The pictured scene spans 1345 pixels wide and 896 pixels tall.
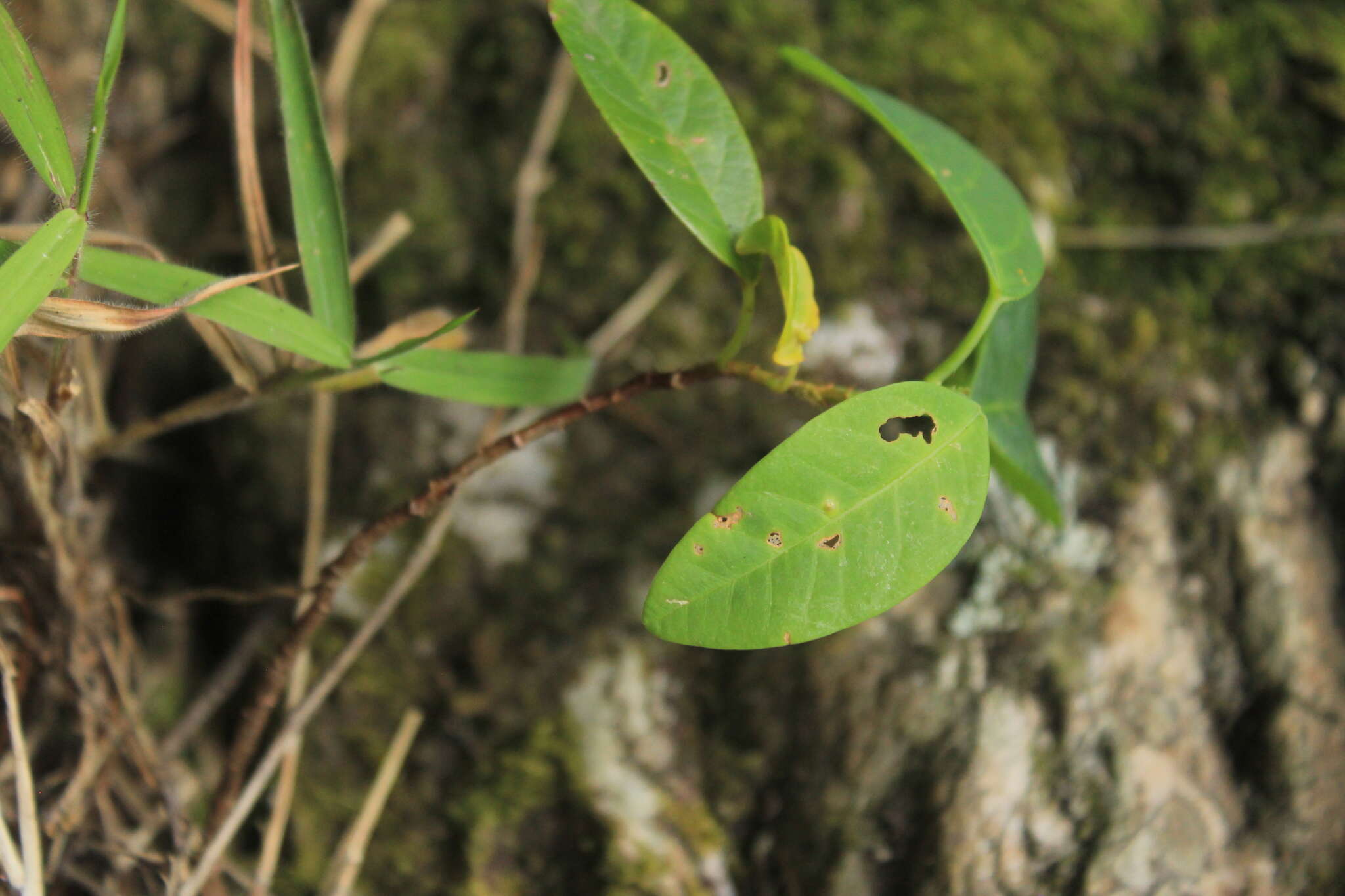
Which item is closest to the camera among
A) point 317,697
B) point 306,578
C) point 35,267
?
point 35,267

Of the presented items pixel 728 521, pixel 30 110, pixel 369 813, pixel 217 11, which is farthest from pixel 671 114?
pixel 217 11

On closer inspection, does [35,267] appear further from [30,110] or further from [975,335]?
[975,335]

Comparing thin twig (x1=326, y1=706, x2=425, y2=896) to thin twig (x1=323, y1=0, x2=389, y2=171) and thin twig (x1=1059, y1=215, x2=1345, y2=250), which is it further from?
thin twig (x1=1059, y1=215, x2=1345, y2=250)

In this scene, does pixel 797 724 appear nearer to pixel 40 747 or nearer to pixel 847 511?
pixel 847 511

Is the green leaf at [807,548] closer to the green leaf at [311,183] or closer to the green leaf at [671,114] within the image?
the green leaf at [671,114]

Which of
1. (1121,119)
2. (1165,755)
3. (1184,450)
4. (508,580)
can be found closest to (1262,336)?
(1184,450)

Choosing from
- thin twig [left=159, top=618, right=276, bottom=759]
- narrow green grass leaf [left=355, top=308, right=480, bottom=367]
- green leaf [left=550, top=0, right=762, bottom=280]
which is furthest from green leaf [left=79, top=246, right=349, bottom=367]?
thin twig [left=159, top=618, right=276, bottom=759]
